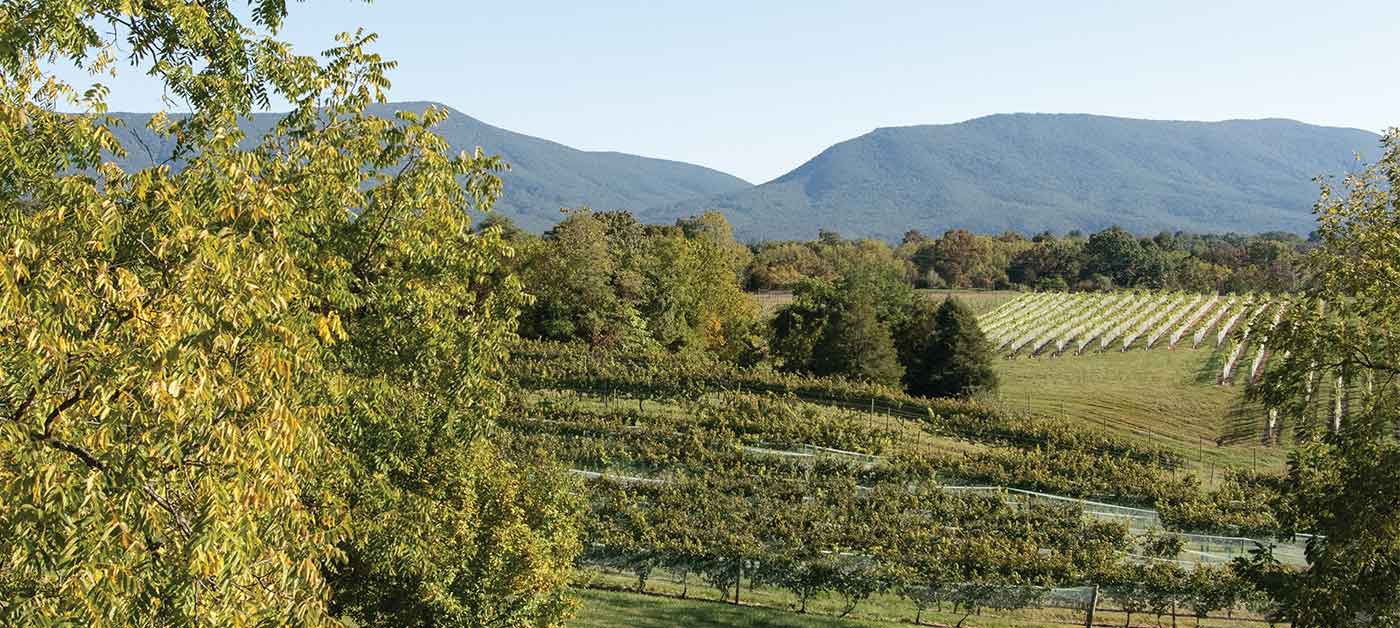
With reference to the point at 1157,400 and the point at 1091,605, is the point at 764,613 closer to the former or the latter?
the point at 1091,605

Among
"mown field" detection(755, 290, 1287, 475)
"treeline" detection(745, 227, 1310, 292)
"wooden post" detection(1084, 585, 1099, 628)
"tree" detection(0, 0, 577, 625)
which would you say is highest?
"treeline" detection(745, 227, 1310, 292)

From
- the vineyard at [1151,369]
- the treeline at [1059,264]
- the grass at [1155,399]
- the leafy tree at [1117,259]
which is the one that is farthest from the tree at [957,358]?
the leafy tree at [1117,259]

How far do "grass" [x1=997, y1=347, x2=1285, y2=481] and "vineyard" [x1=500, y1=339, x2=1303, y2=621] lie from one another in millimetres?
5711

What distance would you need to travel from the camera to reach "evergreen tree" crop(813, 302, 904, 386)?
1993 inches

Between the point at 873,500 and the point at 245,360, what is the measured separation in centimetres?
2535

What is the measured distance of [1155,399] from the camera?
53.8 metres

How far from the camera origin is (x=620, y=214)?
8131 centimetres

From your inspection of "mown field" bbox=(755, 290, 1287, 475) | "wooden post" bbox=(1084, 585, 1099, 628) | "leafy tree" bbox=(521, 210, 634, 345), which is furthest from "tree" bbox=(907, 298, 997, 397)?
"wooden post" bbox=(1084, 585, 1099, 628)

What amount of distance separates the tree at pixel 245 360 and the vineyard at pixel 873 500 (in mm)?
12015

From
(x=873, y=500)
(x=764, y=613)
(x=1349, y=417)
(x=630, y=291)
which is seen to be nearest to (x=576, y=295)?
(x=630, y=291)

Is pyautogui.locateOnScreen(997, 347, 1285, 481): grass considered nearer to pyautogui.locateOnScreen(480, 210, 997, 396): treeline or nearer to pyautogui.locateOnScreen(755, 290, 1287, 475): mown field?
pyautogui.locateOnScreen(755, 290, 1287, 475): mown field

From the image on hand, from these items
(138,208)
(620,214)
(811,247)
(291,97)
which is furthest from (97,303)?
(811,247)

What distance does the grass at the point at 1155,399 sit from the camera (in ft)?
139

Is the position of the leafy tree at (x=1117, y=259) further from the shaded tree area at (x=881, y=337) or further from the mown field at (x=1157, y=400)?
the shaded tree area at (x=881, y=337)
